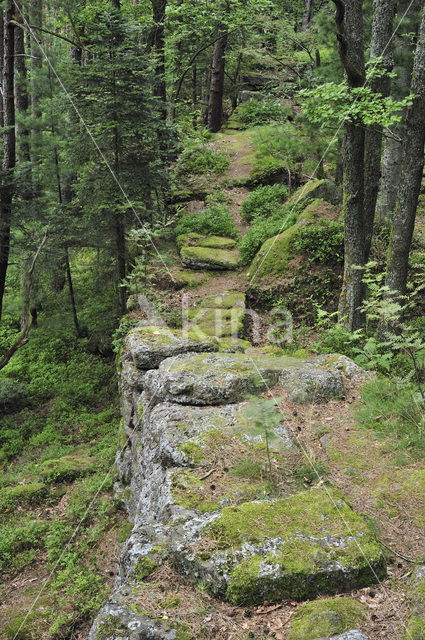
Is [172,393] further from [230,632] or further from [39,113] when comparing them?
[39,113]

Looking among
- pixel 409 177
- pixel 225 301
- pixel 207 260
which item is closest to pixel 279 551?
pixel 409 177

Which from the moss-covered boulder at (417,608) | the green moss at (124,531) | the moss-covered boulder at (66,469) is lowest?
the moss-covered boulder at (66,469)

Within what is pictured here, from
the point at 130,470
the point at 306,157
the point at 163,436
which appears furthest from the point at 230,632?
the point at 306,157

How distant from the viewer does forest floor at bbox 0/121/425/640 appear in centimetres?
288

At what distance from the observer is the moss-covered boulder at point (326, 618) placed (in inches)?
102

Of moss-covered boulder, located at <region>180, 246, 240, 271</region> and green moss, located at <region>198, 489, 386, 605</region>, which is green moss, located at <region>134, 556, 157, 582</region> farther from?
moss-covered boulder, located at <region>180, 246, 240, 271</region>

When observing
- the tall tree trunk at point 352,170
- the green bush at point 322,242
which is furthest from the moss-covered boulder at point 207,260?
the tall tree trunk at point 352,170

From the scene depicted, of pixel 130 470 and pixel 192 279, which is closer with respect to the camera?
pixel 130 470

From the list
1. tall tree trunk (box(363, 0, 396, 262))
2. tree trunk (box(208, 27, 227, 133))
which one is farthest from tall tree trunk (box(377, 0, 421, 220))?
tree trunk (box(208, 27, 227, 133))

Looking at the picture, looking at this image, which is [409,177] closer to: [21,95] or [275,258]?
[275,258]

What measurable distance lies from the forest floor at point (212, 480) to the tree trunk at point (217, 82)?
36.9 ft

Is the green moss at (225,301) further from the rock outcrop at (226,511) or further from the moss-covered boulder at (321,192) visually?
the moss-covered boulder at (321,192)

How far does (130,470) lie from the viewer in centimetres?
696

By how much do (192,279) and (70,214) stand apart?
4405mm
